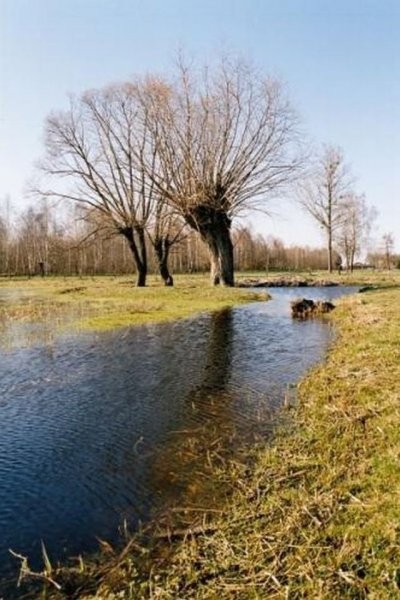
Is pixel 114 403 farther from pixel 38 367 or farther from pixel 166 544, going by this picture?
pixel 166 544

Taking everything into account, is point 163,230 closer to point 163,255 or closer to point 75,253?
point 163,255

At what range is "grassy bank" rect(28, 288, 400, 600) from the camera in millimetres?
4008

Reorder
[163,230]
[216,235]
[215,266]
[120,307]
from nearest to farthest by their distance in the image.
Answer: [120,307]
[216,235]
[215,266]
[163,230]

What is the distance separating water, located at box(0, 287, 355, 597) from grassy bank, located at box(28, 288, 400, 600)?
61cm

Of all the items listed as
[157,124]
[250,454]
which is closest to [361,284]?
[157,124]

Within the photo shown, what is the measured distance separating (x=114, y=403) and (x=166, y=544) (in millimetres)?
4991

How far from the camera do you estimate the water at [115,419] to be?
18.3ft

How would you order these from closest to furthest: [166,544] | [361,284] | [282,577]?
[282,577] → [166,544] → [361,284]

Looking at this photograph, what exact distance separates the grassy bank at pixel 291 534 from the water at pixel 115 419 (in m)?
0.61

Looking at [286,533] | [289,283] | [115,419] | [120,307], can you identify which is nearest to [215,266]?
[289,283]

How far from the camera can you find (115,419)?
8.70m

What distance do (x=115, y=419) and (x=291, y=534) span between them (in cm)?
463

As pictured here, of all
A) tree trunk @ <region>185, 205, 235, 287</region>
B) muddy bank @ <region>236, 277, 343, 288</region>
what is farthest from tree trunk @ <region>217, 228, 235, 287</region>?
muddy bank @ <region>236, 277, 343, 288</region>

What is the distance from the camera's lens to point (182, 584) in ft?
13.6
